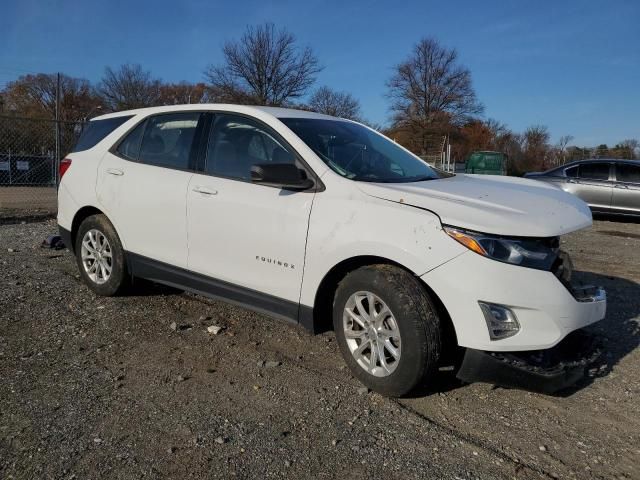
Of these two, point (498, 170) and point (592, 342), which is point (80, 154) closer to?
point (592, 342)

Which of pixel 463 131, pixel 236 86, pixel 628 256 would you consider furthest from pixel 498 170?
pixel 463 131

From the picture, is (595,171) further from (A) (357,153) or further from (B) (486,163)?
(B) (486,163)

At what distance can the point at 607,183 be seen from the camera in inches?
515

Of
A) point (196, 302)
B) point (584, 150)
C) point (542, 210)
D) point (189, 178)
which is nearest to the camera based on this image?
point (542, 210)

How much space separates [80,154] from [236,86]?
94.9 feet

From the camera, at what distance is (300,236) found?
350cm

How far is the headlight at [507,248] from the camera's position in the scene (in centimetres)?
290

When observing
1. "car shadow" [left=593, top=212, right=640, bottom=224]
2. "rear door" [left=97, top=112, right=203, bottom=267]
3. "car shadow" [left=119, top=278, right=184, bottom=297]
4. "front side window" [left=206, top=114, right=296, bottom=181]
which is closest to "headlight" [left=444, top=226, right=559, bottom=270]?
"front side window" [left=206, top=114, right=296, bottom=181]

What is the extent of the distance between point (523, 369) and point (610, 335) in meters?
2.01

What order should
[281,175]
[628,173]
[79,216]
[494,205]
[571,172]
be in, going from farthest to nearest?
1. [571,172]
2. [628,173]
3. [79,216]
4. [281,175]
5. [494,205]

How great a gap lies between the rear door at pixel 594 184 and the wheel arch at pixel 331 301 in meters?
→ 11.4

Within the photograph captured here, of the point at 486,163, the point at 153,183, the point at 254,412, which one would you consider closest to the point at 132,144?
the point at 153,183

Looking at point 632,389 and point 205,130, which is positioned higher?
point 205,130

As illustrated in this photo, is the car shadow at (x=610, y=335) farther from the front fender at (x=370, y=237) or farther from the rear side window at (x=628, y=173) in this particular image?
the rear side window at (x=628, y=173)
